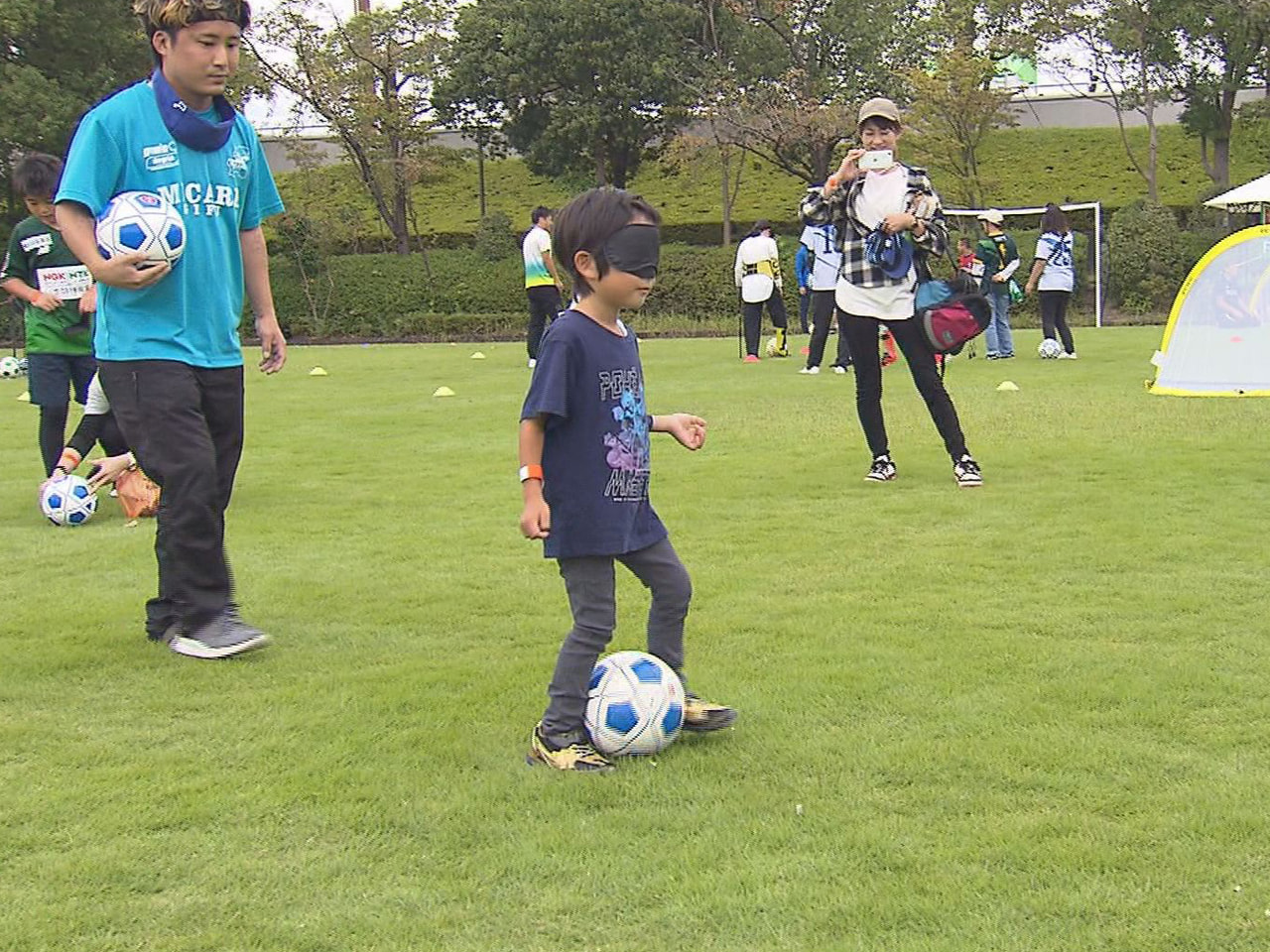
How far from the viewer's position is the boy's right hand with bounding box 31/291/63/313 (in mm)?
7340

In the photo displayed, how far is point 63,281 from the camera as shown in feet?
24.4

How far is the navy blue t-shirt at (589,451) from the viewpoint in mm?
3664

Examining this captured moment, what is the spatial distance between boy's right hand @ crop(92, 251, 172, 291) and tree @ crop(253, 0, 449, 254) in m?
31.3

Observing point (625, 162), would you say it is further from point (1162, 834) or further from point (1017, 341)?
point (1162, 834)

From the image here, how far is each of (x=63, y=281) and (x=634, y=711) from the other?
5.07 metres

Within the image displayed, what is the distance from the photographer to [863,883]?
2.88 meters

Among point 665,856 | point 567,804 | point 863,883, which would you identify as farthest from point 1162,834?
point 567,804

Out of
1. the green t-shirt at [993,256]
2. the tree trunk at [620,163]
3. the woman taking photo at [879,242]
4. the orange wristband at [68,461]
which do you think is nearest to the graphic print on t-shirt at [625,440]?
the woman taking photo at [879,242]

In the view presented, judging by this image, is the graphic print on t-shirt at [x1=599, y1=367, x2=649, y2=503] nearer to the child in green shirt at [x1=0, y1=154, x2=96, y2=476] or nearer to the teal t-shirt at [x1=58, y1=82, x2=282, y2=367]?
the teal t-shirt at [x1=58, y1=82, x2=282, y2=367]

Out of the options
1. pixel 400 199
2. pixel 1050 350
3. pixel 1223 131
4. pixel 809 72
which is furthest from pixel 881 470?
pixel 1223 131

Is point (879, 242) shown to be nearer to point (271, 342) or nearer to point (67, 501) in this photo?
point (271, 342)

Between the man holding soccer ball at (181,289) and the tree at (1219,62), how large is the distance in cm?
3272

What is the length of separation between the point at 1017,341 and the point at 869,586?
15.7 m

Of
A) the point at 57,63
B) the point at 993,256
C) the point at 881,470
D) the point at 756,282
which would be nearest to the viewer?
the point at 881,470
